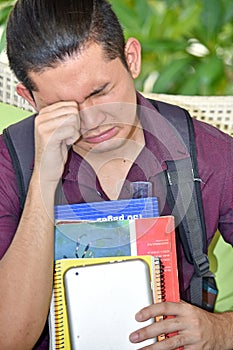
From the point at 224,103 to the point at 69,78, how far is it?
1.91 feet

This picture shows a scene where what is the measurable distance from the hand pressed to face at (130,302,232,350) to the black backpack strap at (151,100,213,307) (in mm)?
102

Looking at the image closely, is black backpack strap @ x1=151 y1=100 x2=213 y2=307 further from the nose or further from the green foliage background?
the green foliage background

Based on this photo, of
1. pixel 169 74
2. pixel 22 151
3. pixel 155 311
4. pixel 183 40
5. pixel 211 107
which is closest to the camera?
pixel 155 311

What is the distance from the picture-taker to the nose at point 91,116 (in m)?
1.19

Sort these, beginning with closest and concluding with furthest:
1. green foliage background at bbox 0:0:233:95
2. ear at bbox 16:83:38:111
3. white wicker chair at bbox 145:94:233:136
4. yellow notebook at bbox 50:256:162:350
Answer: yellow notebook at bbox 50:256:162:350 < ear at bbox 16:83:38:111 < white wicker chair at bbox 145:94:233:136 < green foliage background at bbox 0:0:233:95

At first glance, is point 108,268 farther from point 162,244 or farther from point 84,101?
point 84,101

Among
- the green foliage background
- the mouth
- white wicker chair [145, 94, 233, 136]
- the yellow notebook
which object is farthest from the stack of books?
the green foliage background

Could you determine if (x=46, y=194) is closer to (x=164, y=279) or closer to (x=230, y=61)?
(x=164, y=279)

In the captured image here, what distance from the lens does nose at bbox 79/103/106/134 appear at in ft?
3.90

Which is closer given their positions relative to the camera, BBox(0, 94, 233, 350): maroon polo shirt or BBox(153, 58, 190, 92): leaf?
BBox(0, 94, 233, 350): maroon polo shirt

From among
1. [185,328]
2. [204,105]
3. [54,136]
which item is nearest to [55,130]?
[54,136]

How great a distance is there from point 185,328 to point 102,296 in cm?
Result: 13

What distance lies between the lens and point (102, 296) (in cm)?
116

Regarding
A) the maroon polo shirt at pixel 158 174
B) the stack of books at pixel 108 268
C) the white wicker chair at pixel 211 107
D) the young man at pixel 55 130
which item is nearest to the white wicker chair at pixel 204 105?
the white wicker chair at pixel 211 107
